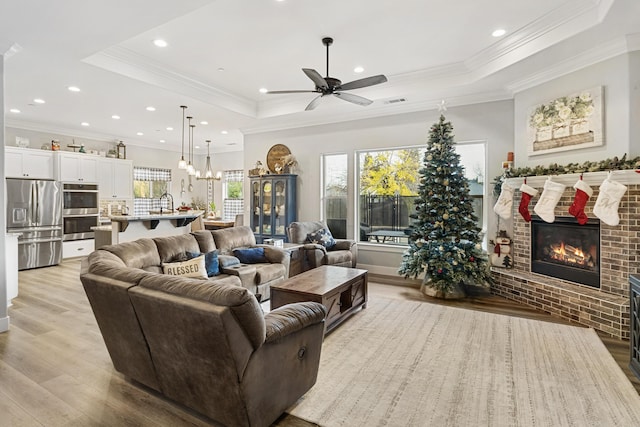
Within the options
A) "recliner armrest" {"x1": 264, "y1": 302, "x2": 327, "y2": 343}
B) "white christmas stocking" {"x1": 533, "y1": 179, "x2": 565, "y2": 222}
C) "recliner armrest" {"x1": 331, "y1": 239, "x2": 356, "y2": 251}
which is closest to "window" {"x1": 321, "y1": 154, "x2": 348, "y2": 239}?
"recliner armrest" {"x1": 331, "y1": 239, "x2": 356, "y2": 251}

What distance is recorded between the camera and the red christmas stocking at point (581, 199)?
3.69 meters

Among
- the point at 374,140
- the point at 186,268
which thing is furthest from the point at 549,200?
the point at 186,268

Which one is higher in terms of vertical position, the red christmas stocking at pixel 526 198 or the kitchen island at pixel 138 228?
the red christmas stocking at pixel 526 198

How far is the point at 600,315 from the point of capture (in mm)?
3518

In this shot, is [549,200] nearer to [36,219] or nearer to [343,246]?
[343,246]

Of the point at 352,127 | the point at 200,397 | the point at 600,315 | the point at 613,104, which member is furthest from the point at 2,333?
the point at 613,104

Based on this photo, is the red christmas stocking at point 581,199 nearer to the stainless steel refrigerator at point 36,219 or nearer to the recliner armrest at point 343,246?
the recliner armrest at point 343,246

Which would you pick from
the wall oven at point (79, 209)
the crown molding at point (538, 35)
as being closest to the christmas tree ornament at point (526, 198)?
the crown molding at point (538, 35)

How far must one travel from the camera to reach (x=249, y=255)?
184 inches

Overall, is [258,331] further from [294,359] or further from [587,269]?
[587,269]

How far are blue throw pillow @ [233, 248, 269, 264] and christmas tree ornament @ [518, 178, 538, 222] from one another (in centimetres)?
349

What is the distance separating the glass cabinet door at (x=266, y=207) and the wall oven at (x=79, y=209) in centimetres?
393

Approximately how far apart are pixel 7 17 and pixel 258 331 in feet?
11.5

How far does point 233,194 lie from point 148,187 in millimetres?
2357
